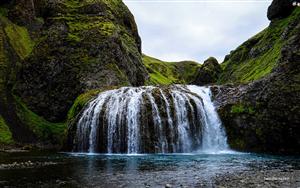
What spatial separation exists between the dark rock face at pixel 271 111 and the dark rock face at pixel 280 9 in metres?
68.1

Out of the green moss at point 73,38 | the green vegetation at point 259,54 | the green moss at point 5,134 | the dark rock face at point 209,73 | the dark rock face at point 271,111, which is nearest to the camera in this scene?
the dark rock face at point 271,111

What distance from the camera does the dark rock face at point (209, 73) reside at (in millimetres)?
136500

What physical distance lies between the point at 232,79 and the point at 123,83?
3961 centimetres

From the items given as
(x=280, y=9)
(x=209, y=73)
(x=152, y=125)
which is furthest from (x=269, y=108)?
(x=209, y=73)

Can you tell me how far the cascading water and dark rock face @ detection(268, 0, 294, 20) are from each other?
68.4 meters

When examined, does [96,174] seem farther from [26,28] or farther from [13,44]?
[26,28]

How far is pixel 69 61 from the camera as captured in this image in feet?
268

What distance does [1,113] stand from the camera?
67625mm

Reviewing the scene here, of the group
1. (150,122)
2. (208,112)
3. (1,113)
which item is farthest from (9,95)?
(208,112)

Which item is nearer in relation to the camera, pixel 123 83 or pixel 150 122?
pixel 150 122

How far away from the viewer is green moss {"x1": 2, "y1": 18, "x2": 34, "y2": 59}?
3408 inches

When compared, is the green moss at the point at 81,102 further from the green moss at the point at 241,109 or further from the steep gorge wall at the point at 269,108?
the green moss at the point at 241,109

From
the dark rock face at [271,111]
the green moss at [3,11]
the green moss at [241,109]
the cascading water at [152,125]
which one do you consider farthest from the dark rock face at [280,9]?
the green moss at [3,11]

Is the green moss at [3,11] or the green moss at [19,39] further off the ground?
the green moss at [3,11]
